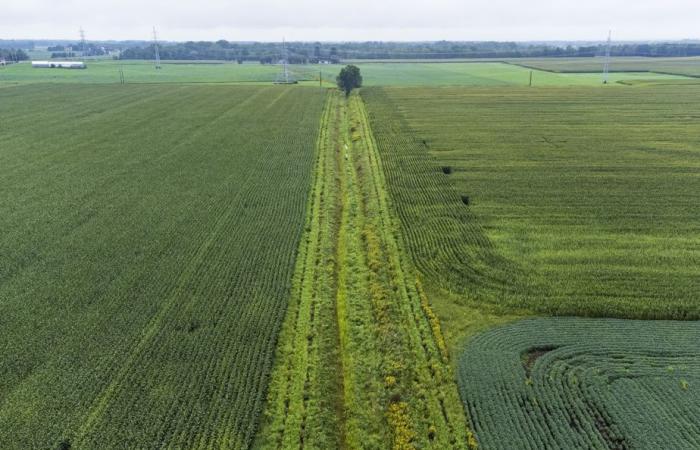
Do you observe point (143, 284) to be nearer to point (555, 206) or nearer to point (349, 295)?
point (349, 295)


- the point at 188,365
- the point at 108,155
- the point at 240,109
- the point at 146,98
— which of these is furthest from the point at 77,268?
the point at 146,98

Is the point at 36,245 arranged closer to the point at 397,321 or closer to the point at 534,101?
the point at 397,321

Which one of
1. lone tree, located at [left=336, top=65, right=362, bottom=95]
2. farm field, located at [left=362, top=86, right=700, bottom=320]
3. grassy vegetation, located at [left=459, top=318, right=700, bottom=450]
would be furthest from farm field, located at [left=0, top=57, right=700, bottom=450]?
lone tree, located at [left=336, top=65, right=362, bottom=95]

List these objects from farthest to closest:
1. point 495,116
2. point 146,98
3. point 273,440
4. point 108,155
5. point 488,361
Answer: point 146,98 → point 495,116 → point 108,155 → point 488,361 → point 273,440

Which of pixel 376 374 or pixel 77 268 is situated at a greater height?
pixel 77 268

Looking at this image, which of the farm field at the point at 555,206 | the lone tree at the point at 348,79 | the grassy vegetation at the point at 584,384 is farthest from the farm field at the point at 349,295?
the lone tree at the point at 348,79

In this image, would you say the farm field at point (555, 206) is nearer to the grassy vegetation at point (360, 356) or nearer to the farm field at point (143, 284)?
the grassy vegetation at point (360, 356)

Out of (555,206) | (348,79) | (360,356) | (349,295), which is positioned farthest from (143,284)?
(348,79)
